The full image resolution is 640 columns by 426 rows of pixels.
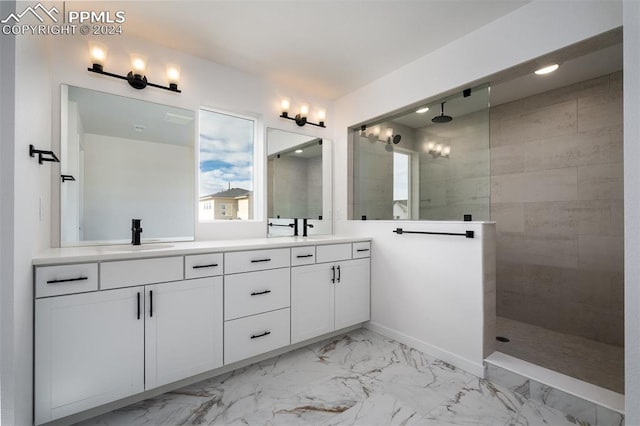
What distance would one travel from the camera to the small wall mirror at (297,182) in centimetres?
306

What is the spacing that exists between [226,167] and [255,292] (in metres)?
1.26

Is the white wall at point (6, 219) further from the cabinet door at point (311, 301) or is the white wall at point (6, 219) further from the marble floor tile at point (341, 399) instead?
the cabinet door at point (311, 301)

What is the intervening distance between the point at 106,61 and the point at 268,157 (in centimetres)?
143

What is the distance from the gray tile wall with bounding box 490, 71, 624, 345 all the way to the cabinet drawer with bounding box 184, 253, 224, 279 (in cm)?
298

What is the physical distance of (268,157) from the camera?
303cm

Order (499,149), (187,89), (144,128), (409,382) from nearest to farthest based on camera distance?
(409,382), (144,128), (187,89), (499,149)

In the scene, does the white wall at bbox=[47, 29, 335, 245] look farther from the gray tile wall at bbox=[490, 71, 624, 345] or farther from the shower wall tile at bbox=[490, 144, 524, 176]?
the gray tile wall at bbox=[490, 71, 624, 345]

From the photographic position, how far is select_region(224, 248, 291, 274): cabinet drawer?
208 centimetres

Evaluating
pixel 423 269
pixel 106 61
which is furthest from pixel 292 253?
pixel 106 61

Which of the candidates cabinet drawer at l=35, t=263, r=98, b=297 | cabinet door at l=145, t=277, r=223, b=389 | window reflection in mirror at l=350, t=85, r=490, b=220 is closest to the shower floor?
window reflection in mirror at l=350, t=85, r=490, b=220

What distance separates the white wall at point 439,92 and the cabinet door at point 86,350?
1998 mm

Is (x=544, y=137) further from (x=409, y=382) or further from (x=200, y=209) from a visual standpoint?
(x=200, y=209)

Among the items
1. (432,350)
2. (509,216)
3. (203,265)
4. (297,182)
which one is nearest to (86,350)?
(203,265)

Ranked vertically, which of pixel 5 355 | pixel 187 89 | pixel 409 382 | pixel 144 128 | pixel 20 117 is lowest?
pixel 409 382
